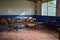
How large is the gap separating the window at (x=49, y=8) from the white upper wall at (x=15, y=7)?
1.42 m

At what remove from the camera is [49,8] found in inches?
359

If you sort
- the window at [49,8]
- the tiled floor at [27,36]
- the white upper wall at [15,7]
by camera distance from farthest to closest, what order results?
the white upper wall at [15,7]
the window at [49,8]
the tiled floor at [27,36]

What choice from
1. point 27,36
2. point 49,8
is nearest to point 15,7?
point 49,8

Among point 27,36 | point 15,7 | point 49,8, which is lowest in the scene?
point 27,36

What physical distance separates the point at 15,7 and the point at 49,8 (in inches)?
126

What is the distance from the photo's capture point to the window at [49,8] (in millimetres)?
8319

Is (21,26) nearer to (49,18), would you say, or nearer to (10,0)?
(49,18)

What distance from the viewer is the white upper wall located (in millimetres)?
10273

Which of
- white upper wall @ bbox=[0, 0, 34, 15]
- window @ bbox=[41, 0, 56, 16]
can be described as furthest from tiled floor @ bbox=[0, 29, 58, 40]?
white upper wall @ bbox=[0, 0, 34, 15]

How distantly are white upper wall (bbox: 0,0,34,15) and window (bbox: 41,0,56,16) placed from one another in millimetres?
1421

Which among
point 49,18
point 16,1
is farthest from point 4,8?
point 49,18

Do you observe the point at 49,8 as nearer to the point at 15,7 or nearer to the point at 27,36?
the point at 15,7

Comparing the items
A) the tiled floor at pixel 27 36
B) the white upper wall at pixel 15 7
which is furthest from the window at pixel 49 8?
the tiled floor at pixel 27 36

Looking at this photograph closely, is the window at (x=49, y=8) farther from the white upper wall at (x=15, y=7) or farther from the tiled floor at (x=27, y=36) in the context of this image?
the tiled floor at (x=27, y=36)
